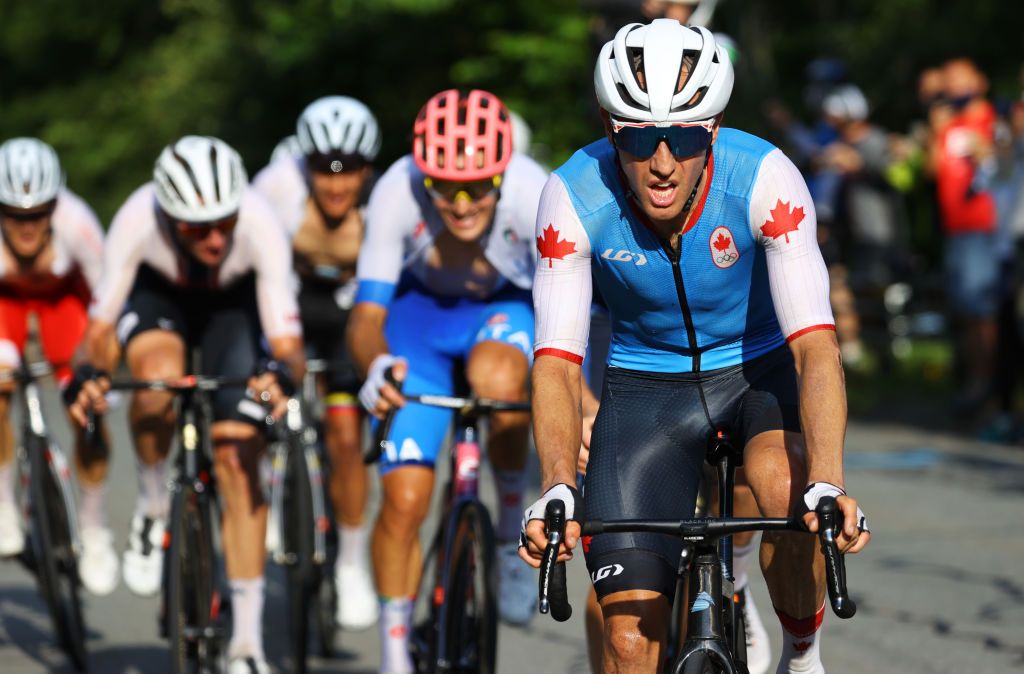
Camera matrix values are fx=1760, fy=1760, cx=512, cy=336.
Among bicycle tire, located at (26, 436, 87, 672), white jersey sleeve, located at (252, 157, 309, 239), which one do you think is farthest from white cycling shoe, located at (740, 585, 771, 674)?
white jersey sleeve, located at (252, 157, 309, 239)

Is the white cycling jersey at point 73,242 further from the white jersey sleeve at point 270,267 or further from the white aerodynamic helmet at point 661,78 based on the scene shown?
the white aerodynamic helmet at point 661,78

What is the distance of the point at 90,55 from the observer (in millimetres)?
36844

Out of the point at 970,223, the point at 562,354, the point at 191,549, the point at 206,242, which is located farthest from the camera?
the point at 970,223

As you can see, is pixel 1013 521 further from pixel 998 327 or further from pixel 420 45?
pixel 420 45

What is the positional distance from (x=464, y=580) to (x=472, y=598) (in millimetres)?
66

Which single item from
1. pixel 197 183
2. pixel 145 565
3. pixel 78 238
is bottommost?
pixel 145 565

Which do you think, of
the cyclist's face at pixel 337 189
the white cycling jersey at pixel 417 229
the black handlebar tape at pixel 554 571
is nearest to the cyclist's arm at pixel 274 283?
the white cycling jersey at pixel 417 229

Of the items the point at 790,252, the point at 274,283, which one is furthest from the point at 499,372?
the point at 790,252

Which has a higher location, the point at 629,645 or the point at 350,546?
the point at 629,645

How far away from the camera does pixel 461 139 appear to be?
5973 mm

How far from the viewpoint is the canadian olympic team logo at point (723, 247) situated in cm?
447

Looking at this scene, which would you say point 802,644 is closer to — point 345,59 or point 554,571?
point 554,571

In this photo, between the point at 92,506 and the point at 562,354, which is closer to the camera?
the point at 562,354

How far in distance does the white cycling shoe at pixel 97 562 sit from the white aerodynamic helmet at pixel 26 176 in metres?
1.55
